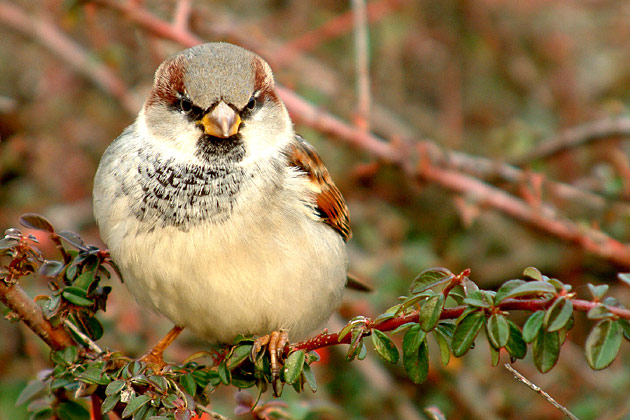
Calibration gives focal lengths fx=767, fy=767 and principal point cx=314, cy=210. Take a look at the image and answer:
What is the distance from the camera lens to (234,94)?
231 cm

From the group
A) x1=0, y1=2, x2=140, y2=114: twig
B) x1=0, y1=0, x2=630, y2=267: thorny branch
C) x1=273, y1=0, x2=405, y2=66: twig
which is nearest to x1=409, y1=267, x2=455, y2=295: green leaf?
x1=0, y1=0, x2=630, y2=267: thorny branch

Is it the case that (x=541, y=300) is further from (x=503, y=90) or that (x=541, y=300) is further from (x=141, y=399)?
(x=503, y=90)

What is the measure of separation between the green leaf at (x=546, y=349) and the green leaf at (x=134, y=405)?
2.65 ft

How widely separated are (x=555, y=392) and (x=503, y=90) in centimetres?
221

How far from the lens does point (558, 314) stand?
1381 mm

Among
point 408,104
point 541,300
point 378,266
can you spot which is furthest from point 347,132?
point 541,300

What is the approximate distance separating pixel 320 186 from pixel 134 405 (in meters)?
1.19

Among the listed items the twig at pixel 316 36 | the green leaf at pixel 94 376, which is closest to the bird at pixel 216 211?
the green leaf at pixel 94 376

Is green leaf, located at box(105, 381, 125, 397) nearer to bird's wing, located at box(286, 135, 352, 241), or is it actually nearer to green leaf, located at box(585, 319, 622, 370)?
green leaf, located at box(585, 319, 622, 370)

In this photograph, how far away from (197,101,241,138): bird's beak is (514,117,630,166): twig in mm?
1955

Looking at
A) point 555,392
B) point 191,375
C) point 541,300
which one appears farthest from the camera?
point 555,392

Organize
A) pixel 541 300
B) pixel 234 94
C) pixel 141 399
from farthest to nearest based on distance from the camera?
pixel 234 94 < pixel 141 399 < pixel 541 300

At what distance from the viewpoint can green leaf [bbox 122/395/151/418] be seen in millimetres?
1602

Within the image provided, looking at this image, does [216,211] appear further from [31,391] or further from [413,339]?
[413,339]
